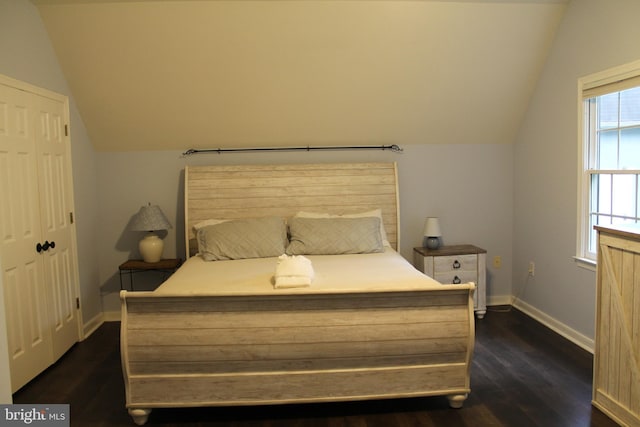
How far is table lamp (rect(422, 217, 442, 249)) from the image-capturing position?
13.6ft

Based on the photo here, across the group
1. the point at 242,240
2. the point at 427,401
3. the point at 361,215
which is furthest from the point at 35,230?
the point at 427,401

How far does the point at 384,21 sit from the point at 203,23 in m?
1.31

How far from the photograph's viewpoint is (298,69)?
3691 millimetres

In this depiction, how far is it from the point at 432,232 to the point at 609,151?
148 centimetres

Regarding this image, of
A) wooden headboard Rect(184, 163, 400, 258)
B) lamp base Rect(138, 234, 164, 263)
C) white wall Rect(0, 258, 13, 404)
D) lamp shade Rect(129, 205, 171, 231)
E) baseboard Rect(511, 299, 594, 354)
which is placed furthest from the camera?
wooden headboard Rect(184, 163, 400, 258)

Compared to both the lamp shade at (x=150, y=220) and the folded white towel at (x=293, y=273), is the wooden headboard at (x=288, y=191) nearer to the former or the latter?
the lamp shade at (x=150, y=220)

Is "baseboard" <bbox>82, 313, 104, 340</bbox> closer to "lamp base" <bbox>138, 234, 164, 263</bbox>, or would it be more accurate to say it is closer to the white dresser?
"lamp base" <bbox>138, 234, 164, 263</bbox>

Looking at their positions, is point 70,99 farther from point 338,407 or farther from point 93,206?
point 338,407

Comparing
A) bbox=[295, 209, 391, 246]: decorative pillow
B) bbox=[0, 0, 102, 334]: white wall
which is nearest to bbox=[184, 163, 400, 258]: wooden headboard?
bbox=[295, 209, 391, 246]: decorative pillow

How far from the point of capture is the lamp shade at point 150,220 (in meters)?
3.80

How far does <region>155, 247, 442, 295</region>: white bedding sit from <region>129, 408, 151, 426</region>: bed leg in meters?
0.63

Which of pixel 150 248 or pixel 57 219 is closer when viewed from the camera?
pixel 57 219

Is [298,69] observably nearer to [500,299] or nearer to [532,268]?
[532,268]

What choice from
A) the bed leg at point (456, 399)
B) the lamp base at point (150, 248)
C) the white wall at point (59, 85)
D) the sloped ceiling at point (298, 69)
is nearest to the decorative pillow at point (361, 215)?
the sloped ceiling at point (298, 69)
